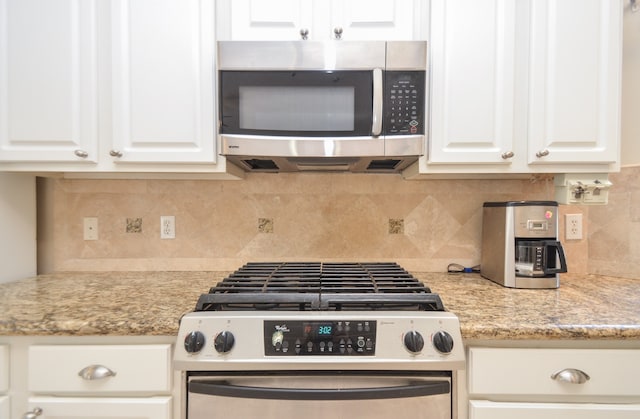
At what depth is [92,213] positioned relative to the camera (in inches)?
61.9

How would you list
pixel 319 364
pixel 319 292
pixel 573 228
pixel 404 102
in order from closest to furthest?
1. pixel 319 364
2. pixel 319 292
3. pixel 404 102
4. pixel 573 228

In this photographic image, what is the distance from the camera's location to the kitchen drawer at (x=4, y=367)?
0.91m

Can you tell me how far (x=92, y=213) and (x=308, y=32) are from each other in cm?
133

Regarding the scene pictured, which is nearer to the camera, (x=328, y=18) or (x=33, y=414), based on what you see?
(x=33, y=414)

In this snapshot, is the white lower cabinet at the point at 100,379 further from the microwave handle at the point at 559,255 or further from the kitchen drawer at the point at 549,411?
the microwave handle at the point at 559,255

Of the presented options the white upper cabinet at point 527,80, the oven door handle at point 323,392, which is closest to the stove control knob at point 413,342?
the oven door handle at point 323,392

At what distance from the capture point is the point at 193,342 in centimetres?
86

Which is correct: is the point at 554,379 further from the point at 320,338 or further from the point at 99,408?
the point at 99,408

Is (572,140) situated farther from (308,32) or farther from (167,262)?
(167,262)

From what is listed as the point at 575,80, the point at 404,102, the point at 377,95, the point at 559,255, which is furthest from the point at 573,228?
the point at 377,95

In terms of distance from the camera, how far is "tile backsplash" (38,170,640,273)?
5.14 feet

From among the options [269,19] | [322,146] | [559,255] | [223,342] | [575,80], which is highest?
[269,19]

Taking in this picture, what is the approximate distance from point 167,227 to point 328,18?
119cm

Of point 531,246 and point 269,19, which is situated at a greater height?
point 269,19
